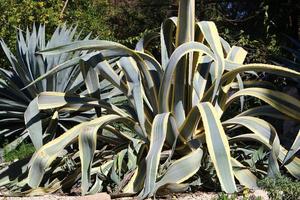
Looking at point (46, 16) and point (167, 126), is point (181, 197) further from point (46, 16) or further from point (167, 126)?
point (46, 16)

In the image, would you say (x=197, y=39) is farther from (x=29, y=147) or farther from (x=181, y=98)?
(x=29, y=147)

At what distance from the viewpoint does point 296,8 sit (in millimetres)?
9383

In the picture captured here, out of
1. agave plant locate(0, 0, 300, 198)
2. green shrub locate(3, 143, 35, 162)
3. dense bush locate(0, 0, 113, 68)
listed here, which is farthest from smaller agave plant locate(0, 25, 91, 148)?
dense bush locate(0, 0, 113, 68)

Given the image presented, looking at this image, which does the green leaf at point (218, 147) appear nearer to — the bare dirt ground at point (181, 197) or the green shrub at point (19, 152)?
the bare dirt ground at point (181, 197)

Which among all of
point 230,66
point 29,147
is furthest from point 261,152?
point 29,147

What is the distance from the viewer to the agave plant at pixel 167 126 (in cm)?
457

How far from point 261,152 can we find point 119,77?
1483 mm

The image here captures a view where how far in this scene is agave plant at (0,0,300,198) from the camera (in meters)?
4.57

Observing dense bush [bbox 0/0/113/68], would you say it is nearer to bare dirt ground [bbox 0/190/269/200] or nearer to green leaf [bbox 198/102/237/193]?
bare dirt ground [bbox 0/190/269/200]

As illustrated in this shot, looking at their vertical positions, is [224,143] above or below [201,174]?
above

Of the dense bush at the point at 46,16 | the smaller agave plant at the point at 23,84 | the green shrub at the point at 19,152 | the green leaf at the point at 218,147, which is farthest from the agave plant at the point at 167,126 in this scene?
the dense bush at the point at 46,16

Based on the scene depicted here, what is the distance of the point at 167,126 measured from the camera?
4.94m

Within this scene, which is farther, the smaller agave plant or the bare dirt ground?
the smaller agave plant

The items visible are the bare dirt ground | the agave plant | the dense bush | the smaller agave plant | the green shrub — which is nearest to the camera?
the bare dirt ground
